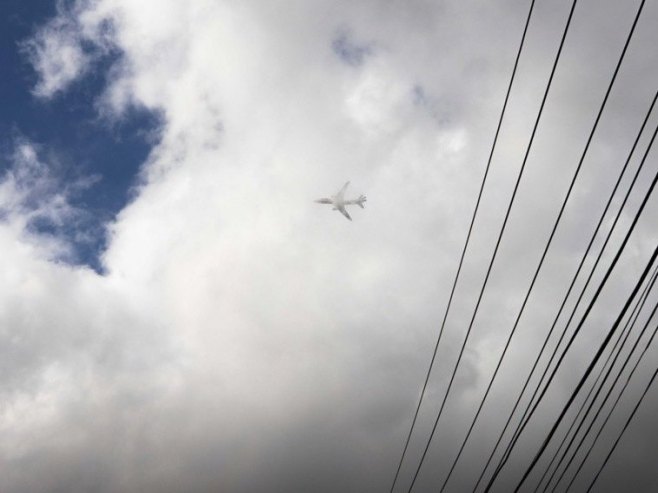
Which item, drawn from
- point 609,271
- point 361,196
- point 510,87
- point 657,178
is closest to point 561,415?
point 609,271

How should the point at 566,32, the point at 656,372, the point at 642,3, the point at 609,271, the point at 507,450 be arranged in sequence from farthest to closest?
the point at 507,450 < the point at 656,372 < the point at 609,271 < the point at 566,32 < the point at 642,3

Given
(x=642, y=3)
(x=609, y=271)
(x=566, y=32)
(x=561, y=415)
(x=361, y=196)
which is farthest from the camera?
(x=361, y=196)

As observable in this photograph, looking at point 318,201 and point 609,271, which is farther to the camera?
point 318,201

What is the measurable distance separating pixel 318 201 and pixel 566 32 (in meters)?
49.2

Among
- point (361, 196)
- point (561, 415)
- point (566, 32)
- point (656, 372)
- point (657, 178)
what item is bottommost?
point (561, 415)

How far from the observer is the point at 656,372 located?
35.1 ft

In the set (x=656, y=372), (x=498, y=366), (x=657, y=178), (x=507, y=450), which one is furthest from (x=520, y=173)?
(x=507, y=450)

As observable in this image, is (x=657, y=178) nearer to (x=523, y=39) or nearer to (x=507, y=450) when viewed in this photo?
(x=523, y=39)

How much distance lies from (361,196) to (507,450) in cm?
4536

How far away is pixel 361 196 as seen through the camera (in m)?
56.1

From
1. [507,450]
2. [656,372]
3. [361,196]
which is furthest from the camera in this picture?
[361,196]

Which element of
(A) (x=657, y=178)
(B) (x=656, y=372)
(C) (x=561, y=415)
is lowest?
(C) (x=561, y=415)

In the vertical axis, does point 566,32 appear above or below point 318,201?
below

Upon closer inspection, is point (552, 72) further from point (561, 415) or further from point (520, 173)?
point (561, 415)
